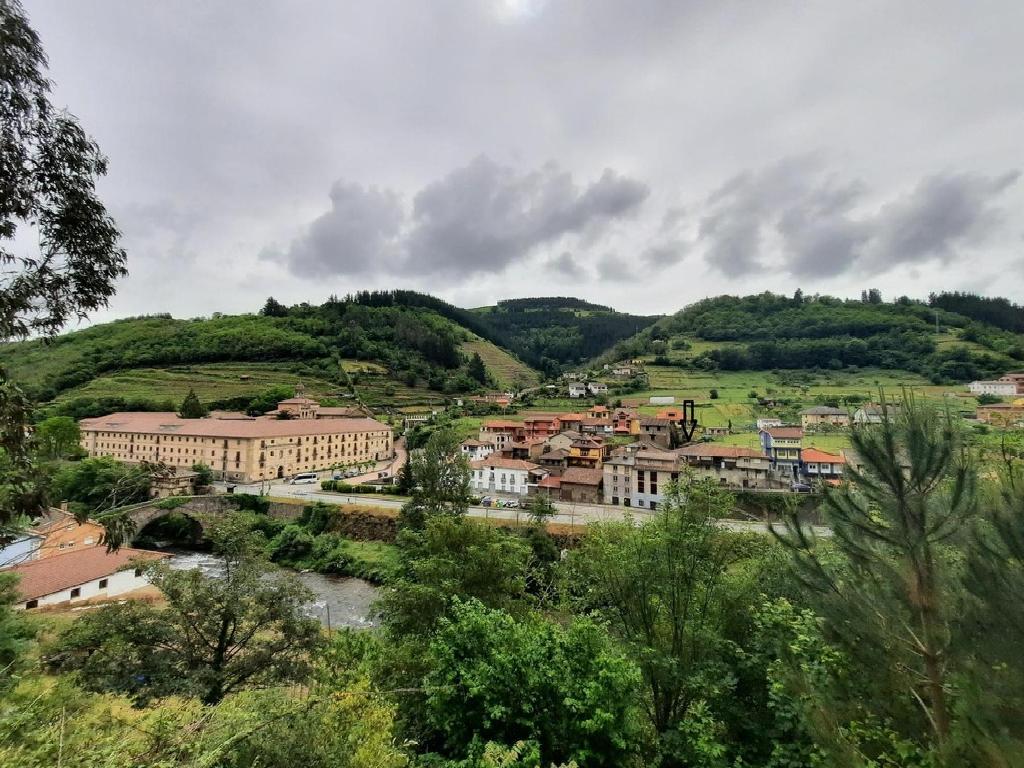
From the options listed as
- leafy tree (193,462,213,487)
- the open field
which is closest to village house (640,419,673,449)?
leafy tree (193,462,213,487)

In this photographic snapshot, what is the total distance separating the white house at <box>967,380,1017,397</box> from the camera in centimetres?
6650

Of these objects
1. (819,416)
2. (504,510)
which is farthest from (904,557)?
(819,416)

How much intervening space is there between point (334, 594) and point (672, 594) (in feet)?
79.7

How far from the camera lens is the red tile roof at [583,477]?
4120 centimetres

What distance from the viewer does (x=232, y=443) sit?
50.5m

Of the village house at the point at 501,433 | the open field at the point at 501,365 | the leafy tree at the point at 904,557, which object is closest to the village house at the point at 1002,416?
the leafy tree at the point at 904,557

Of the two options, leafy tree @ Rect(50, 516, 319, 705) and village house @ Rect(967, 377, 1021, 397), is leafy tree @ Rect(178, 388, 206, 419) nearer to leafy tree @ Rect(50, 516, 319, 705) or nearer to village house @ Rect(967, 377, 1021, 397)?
leafy tree @ Rect(50, 516, 319, 705)

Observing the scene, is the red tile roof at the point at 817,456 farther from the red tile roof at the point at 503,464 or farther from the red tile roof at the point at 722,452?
the red tile roof at the point at 503,464

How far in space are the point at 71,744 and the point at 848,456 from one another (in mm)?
8582

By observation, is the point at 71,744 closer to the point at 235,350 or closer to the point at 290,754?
the point at 290,754

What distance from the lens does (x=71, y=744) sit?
448 centimetres

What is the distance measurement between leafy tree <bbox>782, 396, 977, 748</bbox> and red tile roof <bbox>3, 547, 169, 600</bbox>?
2599cm

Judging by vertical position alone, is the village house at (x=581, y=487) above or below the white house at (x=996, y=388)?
below

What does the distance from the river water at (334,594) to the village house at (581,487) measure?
773 inches
